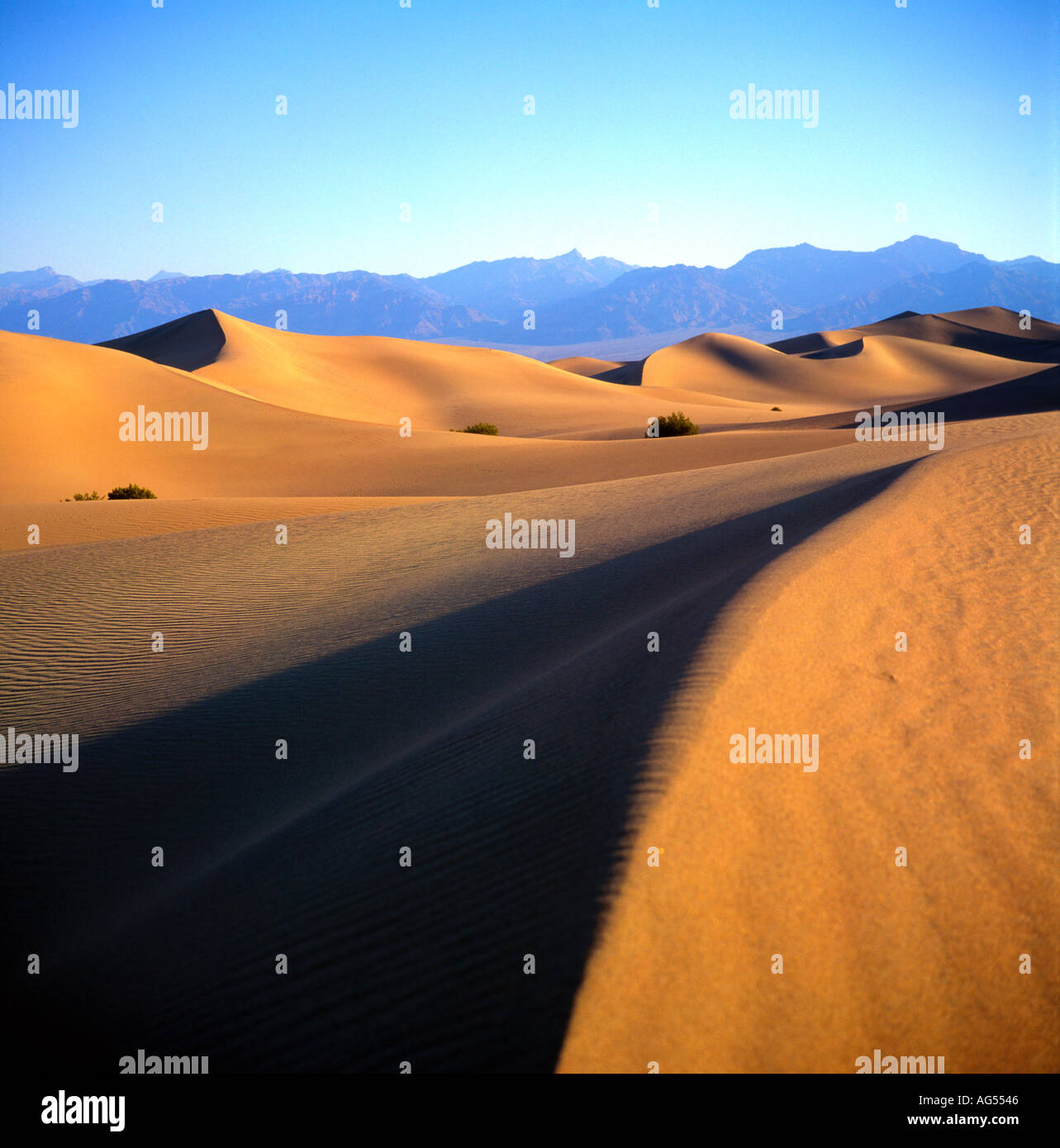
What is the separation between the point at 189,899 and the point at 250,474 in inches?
943

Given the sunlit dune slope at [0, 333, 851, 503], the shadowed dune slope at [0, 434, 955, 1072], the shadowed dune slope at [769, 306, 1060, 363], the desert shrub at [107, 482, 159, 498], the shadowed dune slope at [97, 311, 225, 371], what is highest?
the shadowed dune slope at [769, 306, 1060, 363]

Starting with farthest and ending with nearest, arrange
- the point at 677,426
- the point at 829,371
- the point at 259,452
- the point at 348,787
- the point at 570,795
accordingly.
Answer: the point at 829,371
the point at 677,426
the point at 259,452
the point at 348,787
the point at 570,795

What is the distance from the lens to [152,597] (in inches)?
438

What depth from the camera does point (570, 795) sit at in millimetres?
4164

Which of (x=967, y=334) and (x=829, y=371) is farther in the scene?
(x=967, y=334)

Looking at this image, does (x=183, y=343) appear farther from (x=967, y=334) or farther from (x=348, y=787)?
(x=967, y=334)

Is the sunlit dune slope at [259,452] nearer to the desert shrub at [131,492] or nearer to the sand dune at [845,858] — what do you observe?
the desert shrub at [131,492]

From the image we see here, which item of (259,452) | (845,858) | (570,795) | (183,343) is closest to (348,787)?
(570,795)

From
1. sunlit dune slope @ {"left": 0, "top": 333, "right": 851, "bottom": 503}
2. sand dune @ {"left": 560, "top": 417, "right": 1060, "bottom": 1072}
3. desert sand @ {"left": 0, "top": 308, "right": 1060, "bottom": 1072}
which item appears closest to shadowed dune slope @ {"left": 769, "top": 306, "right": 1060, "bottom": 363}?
sunlit dune slope @ {"left": 0, "top": 333, "right": 851, "bottom": 503}

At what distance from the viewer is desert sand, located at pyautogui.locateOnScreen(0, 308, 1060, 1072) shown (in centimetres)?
331

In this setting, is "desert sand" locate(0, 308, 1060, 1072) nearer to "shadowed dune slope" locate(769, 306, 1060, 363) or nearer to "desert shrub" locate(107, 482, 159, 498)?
"desert shrub" locate(107, 482, 159, 498)

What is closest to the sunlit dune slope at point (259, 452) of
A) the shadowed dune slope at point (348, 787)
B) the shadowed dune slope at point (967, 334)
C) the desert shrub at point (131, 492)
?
the desert shrub at point (131, 492)

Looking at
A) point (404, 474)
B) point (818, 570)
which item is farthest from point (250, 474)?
point (818, 570)
